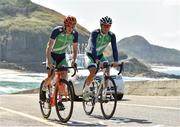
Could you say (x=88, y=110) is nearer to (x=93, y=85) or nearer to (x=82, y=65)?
(x=93, y=85)

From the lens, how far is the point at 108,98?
35.6 feet

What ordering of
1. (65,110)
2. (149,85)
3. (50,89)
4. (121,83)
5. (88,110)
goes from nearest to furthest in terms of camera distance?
(65,110) → (50,89) → (88,110) → (121,83) → (149,85)

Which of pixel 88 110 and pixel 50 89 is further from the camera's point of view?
pixel 88 110

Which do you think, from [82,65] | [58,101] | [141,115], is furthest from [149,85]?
[58,101]

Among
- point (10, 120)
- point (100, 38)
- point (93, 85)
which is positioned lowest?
point (10, 120)

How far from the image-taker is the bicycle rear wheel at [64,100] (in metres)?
10.1

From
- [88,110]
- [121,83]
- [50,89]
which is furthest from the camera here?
[121,83]

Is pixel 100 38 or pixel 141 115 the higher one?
pixel 100 38

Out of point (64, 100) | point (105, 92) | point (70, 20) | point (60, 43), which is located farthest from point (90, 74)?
point (70, 20)

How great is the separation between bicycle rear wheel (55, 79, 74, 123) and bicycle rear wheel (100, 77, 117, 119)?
91 centimetres

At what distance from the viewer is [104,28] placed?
1095cm

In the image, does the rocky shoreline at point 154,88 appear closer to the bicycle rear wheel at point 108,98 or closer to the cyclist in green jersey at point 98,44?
the cyclist in green jersey at point 98,44

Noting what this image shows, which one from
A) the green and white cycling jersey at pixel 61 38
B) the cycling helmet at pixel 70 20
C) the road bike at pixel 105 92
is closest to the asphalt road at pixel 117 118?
the road bike at pixel 105 92

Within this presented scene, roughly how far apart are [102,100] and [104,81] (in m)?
0.40
